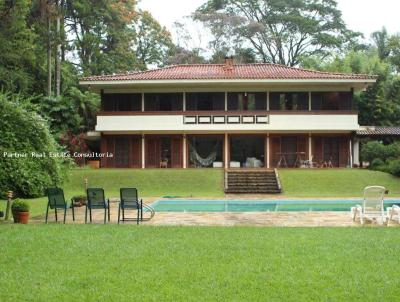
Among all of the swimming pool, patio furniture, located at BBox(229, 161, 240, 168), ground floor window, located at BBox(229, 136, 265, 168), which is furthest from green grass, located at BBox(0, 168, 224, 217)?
ground floor window, located at BBox(229, 136, 265, 168)

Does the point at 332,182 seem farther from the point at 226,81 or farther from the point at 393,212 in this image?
the point at 393,212

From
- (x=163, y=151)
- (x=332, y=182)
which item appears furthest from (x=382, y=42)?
(x=332, y=182)

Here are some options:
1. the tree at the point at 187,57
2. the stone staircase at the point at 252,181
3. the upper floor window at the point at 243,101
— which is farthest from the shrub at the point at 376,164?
the tree at the point at 187,57

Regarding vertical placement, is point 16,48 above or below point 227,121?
above

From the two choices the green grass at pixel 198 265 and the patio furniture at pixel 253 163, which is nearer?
the green grass at pixel 198 265

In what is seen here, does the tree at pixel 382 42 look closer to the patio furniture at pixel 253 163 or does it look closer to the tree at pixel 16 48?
the patio furniture at pixel 253 163

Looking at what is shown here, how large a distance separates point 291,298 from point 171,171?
21.3m

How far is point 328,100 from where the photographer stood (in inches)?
1204

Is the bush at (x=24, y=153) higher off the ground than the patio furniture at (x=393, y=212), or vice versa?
the bush at (x=24, y=153)

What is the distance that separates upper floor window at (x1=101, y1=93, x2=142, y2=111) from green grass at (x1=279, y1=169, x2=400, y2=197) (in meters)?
9.80

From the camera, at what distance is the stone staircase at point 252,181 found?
23.6 metres

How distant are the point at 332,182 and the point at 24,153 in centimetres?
1346

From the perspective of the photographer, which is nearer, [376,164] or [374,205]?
[374,205]

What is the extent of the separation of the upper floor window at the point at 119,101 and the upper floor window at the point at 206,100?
305 cm
